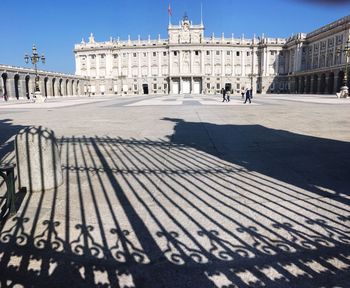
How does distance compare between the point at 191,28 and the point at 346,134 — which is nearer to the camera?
the point at 346,134

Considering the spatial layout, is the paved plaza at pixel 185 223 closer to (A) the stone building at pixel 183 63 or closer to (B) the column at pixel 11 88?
(B) the column at pixel 11 88

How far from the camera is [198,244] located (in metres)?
3.09

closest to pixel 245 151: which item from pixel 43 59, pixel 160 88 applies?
pixel 43 59

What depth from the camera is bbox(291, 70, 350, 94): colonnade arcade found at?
65994 mm

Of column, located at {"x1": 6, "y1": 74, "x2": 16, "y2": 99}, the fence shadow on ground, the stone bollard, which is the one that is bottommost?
the fence shadow on ground

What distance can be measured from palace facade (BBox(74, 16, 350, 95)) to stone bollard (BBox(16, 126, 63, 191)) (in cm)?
9637

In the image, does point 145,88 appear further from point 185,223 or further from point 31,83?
point 185,223

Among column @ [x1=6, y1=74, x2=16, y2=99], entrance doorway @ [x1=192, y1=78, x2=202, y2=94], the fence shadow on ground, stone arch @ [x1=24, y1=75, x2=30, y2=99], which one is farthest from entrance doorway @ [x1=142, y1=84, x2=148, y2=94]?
the fence shadow on ground

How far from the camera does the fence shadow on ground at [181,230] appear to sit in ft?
8.54

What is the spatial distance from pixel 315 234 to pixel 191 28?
341 ft

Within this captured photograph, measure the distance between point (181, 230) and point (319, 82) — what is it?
270 ft

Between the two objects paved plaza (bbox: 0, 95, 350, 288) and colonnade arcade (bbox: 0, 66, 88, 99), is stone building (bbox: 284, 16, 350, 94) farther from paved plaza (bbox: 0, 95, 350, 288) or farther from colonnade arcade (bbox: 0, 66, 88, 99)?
colonnade arcade (bbox: 0, 66, 88, 99)

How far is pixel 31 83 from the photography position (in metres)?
69.8

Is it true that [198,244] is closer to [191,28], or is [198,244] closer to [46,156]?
[46,156]
